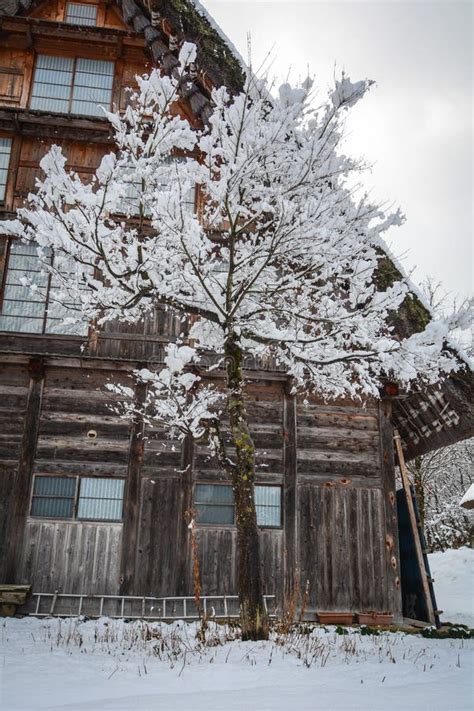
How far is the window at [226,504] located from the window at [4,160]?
23.0 ft

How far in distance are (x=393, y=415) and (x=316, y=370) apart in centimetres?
539

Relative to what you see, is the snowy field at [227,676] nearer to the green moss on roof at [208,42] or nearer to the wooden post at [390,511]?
the wooden post at [390,511]

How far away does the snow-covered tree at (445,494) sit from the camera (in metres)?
21.9

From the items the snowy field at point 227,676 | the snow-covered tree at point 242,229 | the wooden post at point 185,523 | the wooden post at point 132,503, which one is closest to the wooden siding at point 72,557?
the wooden post at point 132,503

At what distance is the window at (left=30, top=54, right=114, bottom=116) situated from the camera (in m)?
12.6

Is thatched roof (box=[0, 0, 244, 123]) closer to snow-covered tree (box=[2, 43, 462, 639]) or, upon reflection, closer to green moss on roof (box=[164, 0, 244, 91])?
green moss on roof (box=[164, 0, 244, 91])

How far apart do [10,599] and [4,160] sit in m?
8.36

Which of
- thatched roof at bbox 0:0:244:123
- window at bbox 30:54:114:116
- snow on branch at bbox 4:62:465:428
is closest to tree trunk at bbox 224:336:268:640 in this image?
snow on branch at bbox 4:62:465:428

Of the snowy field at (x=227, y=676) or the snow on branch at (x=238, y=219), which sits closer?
the snowy field at (x=227, y=676)

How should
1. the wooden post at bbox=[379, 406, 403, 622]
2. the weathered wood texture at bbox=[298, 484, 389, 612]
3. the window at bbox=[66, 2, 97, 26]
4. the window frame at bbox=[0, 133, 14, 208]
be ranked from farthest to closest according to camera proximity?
the window at bbox=[66, 2, 97, 26]
the window frame at bbox=[0, 133, 14, 208]
the wooden post at bbox=[379, 406, 403, 622]
the weathered wood texture at bbox=[298, 484, 389, 612]

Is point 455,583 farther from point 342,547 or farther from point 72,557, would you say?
point 72,557

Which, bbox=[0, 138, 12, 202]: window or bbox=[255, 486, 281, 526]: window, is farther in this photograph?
bbox=[0, 138, 12, 202]: window

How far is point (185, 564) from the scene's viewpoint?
33.9 feet

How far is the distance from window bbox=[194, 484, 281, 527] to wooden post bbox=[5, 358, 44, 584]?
2.98 metres
